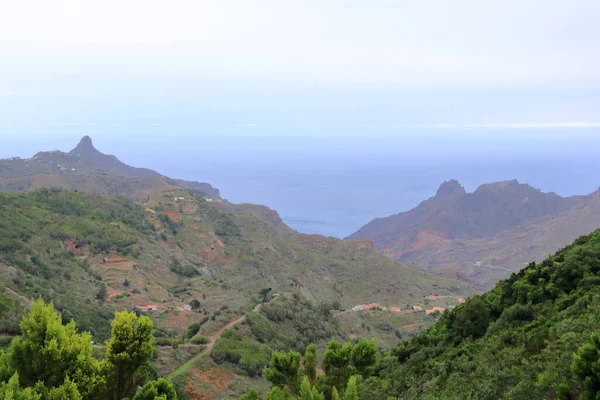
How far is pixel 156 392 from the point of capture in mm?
11680

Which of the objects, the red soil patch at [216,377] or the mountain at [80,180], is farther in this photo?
the mountain at [80,180]

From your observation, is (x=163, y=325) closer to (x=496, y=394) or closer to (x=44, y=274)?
(x=44, y=274)

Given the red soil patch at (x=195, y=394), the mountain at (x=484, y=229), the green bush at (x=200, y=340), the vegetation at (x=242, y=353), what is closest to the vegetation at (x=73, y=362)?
the red soil patch at (x=195, y=394)

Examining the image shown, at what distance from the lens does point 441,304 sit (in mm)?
58000

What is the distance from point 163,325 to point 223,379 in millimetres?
11951

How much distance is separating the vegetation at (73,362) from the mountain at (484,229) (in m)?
84.5

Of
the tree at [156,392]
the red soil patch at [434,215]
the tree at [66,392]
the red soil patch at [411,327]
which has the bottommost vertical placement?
the red soil patch at [411,327]

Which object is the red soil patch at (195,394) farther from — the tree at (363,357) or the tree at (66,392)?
the tree at (66,392)

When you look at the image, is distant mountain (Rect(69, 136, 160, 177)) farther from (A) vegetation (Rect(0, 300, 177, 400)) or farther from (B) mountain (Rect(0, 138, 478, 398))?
(A) vegetation (Rect(0, 300, 177, 400))

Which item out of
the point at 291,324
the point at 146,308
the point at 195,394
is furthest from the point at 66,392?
the point at 146,308

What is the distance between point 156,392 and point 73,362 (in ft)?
7.37

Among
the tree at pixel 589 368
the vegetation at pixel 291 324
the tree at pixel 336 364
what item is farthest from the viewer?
the vegetation at pixel 291 324

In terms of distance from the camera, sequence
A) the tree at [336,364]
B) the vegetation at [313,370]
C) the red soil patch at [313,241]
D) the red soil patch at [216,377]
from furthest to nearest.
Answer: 1. the red soil patch at [313,241]
2. the red soil patch at [216,377]
3. the tree at [336,364]
4. the vegetation at [313,370]

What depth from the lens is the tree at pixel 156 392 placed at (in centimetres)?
1167
